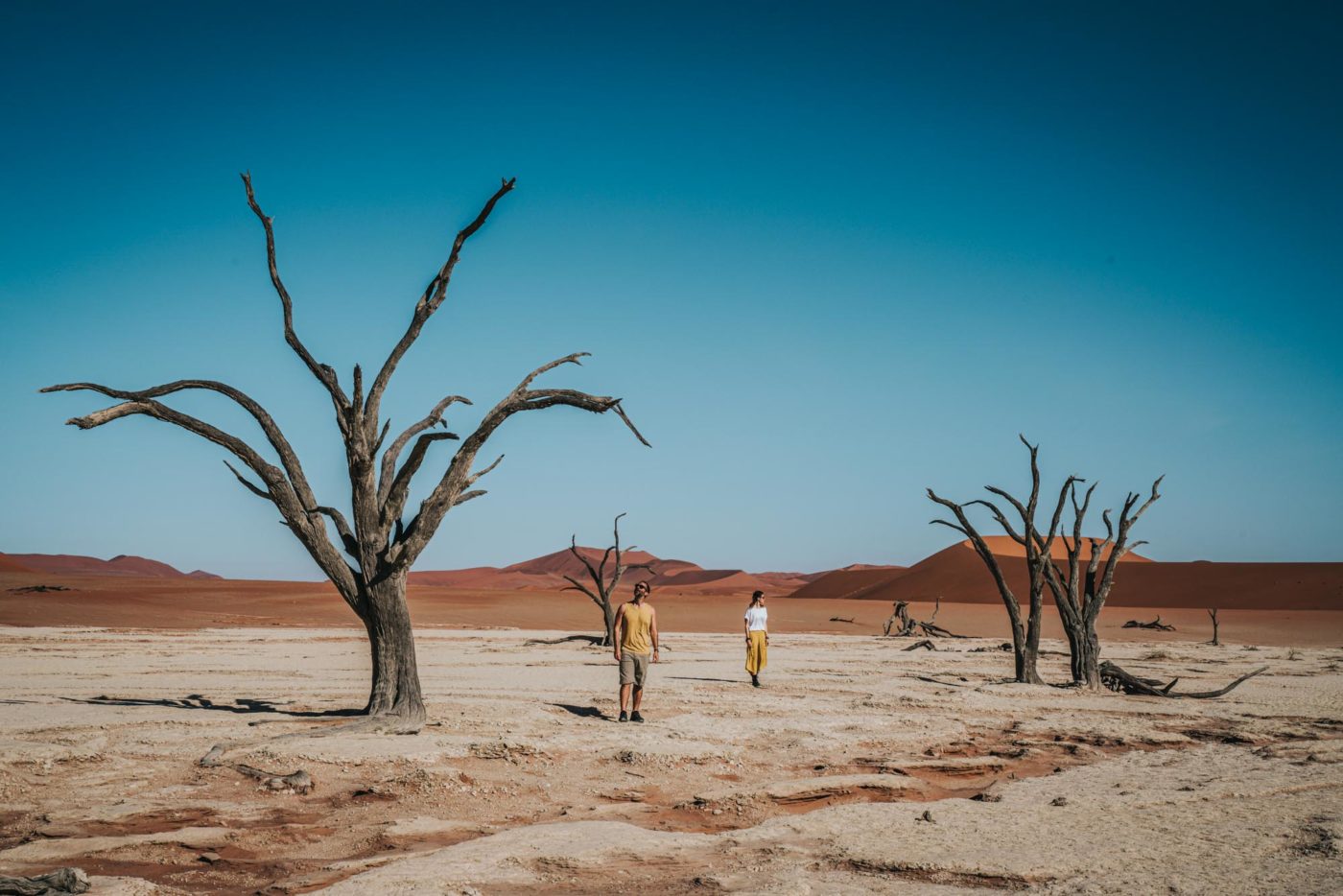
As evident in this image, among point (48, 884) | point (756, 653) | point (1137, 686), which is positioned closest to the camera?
point (48, 884)

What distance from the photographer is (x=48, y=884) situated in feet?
14.9

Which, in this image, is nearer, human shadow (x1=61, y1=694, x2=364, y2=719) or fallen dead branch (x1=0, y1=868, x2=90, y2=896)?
fallen dead branch (x1=0, y1=868, x2=90, y2=896)

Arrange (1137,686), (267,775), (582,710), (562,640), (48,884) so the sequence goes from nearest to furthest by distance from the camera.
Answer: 1. (48,884)
2. (267,775)
3. (582,710)
4. (1137,686)
5. (562,640)

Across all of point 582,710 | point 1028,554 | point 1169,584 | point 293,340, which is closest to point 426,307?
point 293,340

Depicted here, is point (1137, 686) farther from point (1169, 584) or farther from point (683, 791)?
point (1169, 584)

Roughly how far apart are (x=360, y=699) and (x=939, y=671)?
11.2 meters

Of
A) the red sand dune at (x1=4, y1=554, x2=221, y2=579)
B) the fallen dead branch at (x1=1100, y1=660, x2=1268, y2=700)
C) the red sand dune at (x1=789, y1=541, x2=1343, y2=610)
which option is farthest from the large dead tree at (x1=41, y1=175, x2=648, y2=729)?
the red sand dune at (x1=4, y1=554, x2=221, y2=579)

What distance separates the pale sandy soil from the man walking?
16.2 inches

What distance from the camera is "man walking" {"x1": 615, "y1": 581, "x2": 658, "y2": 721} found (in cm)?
1095

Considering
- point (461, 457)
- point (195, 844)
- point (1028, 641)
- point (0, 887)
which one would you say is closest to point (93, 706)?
point (461, 457)

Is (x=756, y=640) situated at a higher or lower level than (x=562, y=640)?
higher

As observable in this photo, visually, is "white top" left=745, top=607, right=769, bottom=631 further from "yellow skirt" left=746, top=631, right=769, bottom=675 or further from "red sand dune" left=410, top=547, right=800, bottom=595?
"red sand dune" left=410, top=547, right=800, bottom=595

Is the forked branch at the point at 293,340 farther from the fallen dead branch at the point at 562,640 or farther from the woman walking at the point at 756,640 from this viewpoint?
the fallen dead branch at the point at 562,640

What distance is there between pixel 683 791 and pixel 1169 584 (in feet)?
195
